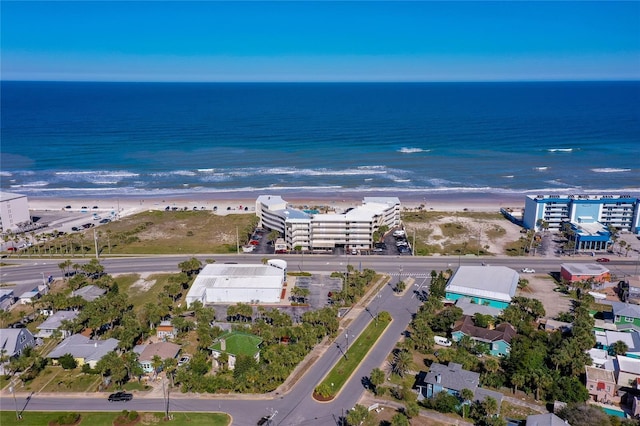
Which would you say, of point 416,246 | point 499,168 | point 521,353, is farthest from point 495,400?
point 499,168

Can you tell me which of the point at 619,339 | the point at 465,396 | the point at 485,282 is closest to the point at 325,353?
the point at 465,396

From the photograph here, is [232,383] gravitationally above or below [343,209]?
below

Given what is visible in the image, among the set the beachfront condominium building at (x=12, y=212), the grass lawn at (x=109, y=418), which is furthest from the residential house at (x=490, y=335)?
the beachfront condominium building at (x=12, y=212)

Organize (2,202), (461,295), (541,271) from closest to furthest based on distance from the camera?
1. (461,295)
2. (541,271)
3. (2,202)

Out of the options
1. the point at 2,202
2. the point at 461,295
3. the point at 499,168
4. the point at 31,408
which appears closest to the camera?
the point at 31,408

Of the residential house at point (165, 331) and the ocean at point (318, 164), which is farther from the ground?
the ocean at point (318, 164)

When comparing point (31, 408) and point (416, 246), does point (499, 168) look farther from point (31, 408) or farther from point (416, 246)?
point (31, 408)

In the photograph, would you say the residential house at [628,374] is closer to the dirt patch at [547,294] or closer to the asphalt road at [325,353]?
the dirt patch at [547,294]
